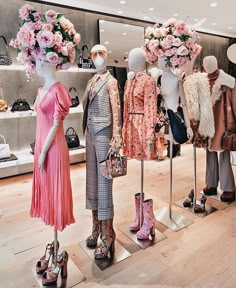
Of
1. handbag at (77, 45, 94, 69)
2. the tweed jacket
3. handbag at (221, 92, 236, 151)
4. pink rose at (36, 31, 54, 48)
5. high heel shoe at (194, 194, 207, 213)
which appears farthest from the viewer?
handbag at (77, 45, 94, 69)

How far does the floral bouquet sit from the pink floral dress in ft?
0.93

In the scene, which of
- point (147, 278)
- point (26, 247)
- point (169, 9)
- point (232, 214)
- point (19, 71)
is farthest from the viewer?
point (169, 9)

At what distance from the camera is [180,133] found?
87.7 inches

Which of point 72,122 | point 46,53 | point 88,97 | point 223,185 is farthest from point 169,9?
point 46,53

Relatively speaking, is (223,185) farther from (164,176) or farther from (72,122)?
(72,122)

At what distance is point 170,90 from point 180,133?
1.20ft

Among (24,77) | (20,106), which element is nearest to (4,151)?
(20,106)

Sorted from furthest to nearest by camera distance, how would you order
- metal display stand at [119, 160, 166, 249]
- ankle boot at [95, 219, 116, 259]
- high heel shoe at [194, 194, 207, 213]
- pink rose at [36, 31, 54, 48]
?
high heel shoe at [194, 194, 207, 213]
metal display stand at [119, 160, 166, 249]
ankle boot at [95, 219, 116, 259]
pink rose at [36, 31, 54, 48]

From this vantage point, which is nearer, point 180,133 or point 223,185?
point 180,133

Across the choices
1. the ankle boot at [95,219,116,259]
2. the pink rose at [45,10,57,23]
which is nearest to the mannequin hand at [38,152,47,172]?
the ankle boot at [95,219,116,259]

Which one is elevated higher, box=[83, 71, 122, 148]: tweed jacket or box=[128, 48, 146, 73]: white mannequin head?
box=[128, 48, 146, 73]: white mannequin head

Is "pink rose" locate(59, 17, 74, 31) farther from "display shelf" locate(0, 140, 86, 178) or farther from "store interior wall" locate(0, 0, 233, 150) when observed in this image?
"store interior wall" locate(0, 0, 233, 150)

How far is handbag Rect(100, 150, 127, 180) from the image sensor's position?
1.80 m

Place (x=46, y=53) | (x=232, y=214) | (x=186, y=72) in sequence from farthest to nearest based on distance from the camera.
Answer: (x=232, y=214) → (x=186, y=72) → (x=46, y=53)
